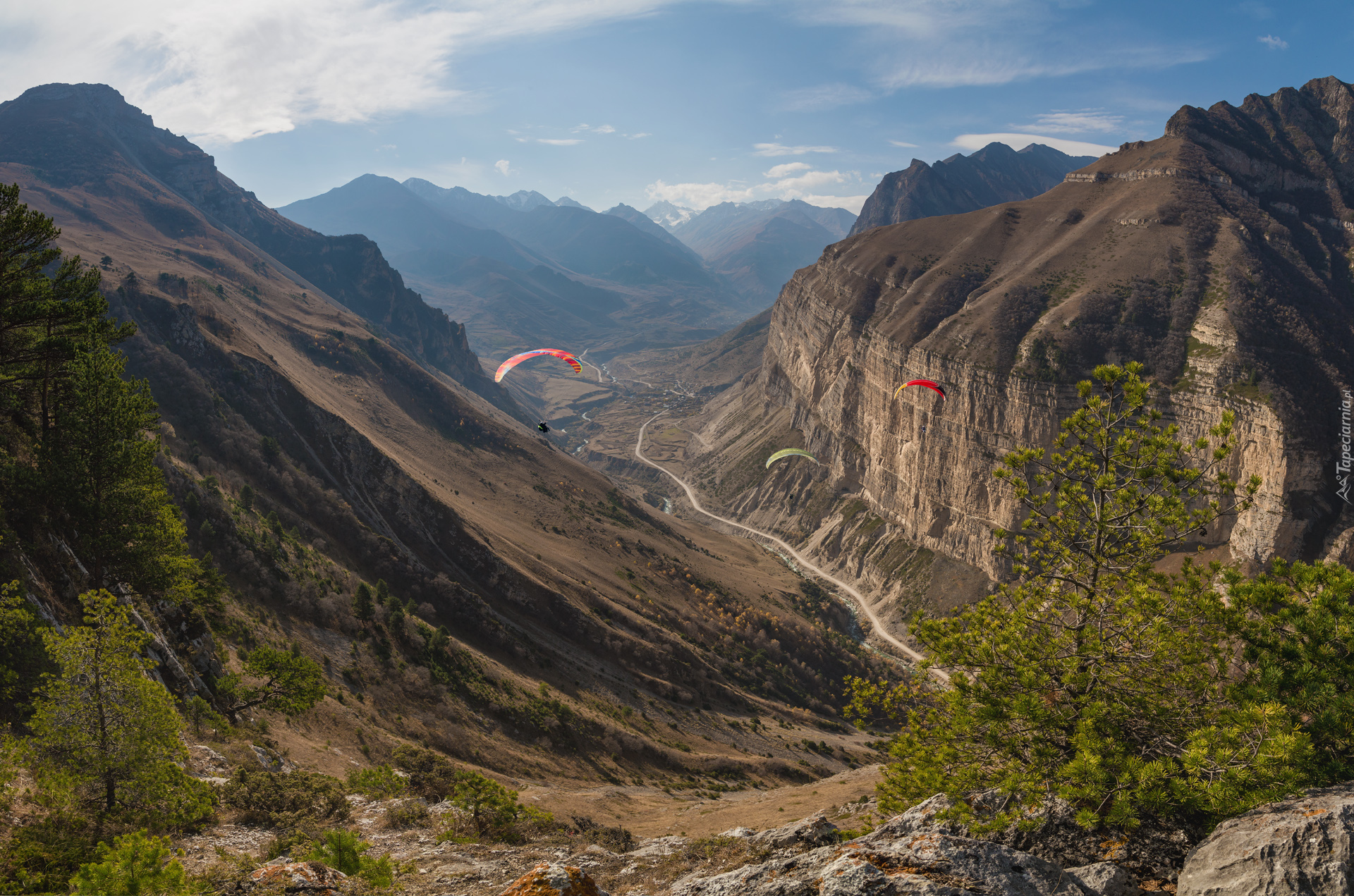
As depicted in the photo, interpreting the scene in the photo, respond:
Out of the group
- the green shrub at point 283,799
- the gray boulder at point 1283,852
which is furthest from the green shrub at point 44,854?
the gray boulder at point 1283,852

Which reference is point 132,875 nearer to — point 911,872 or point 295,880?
point 295,880

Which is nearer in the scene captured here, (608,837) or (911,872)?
(911,872)

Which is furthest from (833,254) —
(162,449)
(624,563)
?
(162,449)

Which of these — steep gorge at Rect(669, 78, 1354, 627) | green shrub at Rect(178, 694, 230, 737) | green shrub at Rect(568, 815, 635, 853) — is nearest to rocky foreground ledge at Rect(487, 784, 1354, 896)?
green shrub at Rect(568, 815, 635, 853)

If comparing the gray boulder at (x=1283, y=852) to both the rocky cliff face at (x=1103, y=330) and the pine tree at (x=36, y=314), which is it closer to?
the pine tree at (x=36, y=314)

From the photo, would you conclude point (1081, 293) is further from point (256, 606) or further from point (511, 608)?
point (256, 606)

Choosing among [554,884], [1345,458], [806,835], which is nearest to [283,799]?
[554,884]
